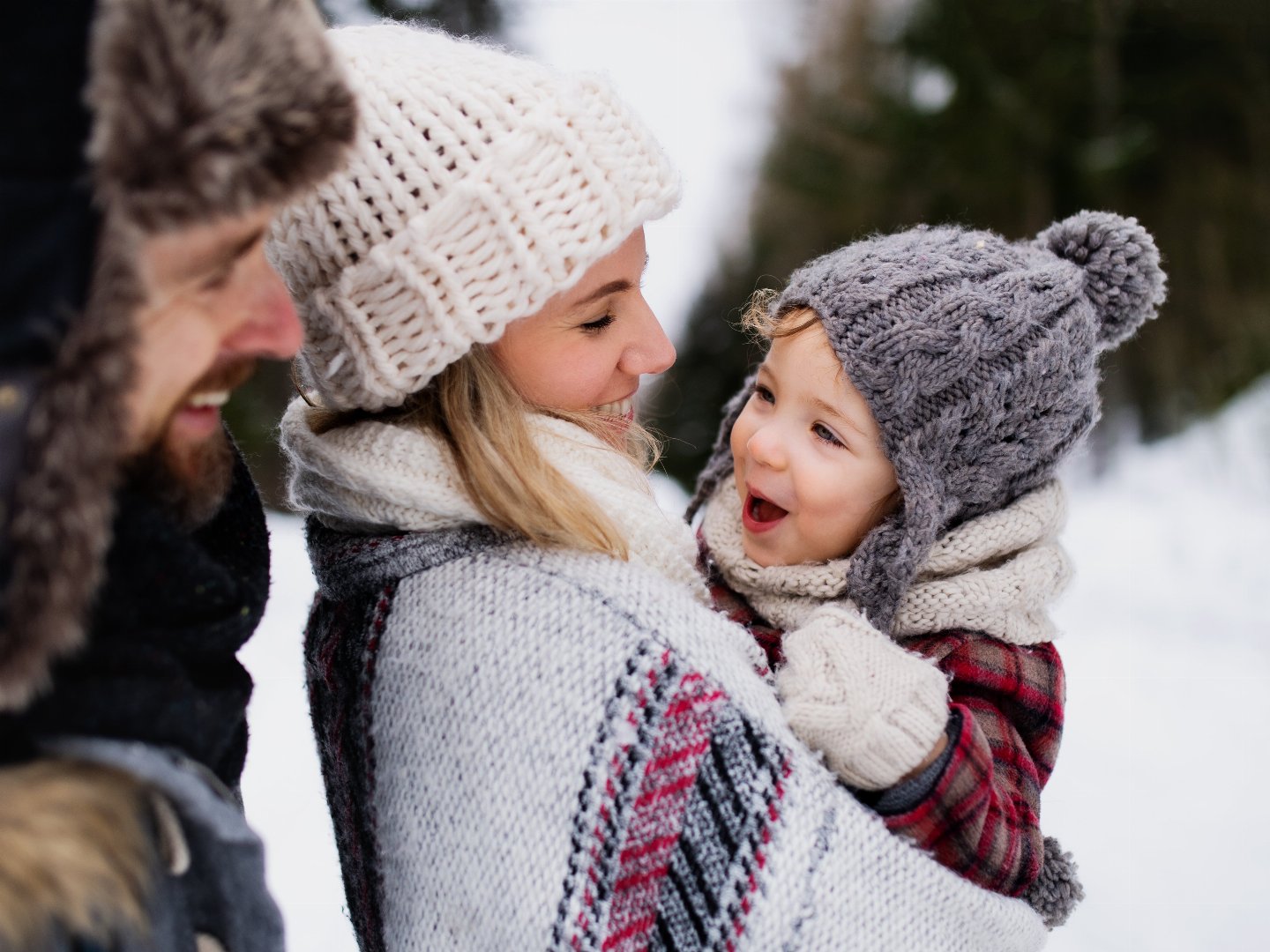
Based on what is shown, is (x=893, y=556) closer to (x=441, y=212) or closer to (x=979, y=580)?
(x=979, y=580)

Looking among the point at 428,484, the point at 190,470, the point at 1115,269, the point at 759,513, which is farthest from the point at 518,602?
the point at 1115,269

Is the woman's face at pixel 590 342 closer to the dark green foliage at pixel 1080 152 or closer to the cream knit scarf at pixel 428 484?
the cream knit scarf at pixel 428 484

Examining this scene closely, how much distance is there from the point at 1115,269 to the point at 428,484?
1.17 metres

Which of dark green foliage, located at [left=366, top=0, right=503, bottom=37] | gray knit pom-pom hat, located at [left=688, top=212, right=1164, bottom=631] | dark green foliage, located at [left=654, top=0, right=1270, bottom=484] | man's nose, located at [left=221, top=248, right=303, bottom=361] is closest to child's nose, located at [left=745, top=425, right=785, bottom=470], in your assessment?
gray knit pom-pom hat, located at [left=688, top=212, right=1164, bottom=631]

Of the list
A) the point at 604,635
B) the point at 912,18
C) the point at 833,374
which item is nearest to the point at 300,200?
the point at 604,635

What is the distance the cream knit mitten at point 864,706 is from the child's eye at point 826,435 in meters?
0.39

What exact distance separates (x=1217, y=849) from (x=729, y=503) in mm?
2016

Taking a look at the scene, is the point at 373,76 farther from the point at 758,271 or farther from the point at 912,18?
the point at 758,271

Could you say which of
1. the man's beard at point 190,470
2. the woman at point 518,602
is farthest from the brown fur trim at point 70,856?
the woman at point 518,602

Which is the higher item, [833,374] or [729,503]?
[833,374]

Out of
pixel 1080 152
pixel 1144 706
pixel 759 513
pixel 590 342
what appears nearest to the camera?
pixel 590 342

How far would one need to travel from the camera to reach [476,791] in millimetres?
Result: 1271

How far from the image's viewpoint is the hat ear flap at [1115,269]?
1.75 metres

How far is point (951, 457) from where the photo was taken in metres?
1.66
